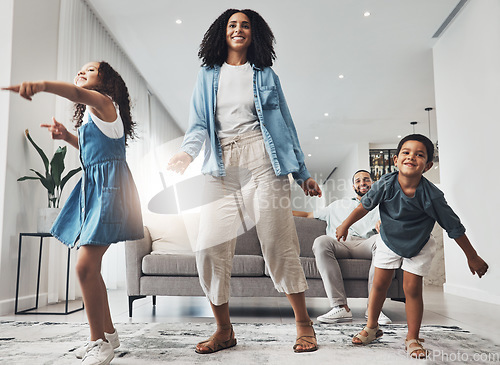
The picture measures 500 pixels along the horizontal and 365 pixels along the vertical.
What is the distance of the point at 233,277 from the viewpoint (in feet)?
9.14

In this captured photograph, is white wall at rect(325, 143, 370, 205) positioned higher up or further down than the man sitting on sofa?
higher up

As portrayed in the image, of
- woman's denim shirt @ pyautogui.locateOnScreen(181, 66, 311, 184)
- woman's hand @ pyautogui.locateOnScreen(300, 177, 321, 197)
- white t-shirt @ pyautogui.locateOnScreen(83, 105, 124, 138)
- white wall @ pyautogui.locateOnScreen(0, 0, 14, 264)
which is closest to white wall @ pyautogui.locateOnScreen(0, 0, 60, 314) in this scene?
white wall @ pyautogui.locateOnScreen(0, 0, 14, 264)

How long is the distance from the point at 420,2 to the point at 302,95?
266 centimetres

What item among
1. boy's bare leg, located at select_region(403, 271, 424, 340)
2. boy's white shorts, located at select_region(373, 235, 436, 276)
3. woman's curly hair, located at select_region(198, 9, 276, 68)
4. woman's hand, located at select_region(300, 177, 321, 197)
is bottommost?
boy's bare leg, located at select_region(403, 271, 424, 340)

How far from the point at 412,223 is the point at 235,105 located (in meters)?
0.78

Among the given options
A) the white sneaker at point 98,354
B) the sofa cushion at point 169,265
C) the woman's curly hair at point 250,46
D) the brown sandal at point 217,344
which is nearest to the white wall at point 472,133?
the sofa cushion at point 169,265

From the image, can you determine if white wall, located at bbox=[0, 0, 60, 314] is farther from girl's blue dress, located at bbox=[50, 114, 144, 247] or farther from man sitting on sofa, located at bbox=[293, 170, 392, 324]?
man sitting on sofa, located at bbox=[293, 170, 392, 324]

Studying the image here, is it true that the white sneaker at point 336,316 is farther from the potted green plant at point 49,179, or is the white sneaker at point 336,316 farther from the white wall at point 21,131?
the white wall at point 21,131

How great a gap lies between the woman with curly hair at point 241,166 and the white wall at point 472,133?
98.4 inches

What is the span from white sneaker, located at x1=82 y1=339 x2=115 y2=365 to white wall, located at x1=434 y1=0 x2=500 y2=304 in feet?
10.1

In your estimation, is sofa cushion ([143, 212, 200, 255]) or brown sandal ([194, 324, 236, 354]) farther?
sofa cushion ([143, 212, 200, 255])

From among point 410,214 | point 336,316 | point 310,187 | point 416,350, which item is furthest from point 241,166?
point 336,316

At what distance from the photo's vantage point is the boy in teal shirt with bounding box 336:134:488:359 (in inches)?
60.7

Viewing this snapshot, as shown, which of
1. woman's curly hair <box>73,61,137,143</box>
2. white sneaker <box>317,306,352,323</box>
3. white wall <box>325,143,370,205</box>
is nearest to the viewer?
woman's curly hair <box>73,61,137,143</box>
